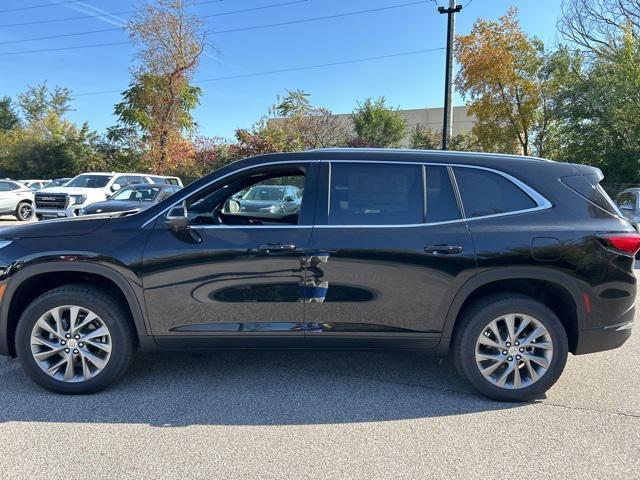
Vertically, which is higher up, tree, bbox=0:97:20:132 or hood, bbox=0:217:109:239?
tree, bbox=0:97:20:132

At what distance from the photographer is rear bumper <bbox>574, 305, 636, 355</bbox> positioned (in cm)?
362

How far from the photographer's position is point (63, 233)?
363 cm

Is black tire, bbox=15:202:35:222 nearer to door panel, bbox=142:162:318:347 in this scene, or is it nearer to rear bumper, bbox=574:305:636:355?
door panel, bbox=142:162:318:347

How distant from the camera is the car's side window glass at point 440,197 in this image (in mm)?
3645

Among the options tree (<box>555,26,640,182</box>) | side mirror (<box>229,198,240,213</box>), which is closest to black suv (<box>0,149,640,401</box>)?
side mirror (<box>229,198,240,213</box>)

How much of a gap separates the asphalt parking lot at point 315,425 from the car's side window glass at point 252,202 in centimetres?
135

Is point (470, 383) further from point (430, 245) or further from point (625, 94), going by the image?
point (625, 94)

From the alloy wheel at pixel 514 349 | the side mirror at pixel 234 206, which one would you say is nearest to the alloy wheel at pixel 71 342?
the side mirror at pixel 234 206

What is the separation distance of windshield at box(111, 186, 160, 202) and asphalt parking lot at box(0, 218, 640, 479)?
9.43 meters

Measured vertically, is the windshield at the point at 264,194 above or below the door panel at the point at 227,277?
above

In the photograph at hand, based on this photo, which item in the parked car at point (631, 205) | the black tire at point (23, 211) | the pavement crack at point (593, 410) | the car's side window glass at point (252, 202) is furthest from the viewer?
the black tire at point (23, 211)

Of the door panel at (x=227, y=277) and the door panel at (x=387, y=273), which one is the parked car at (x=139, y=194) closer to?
the door panel at (x=227, y=277)

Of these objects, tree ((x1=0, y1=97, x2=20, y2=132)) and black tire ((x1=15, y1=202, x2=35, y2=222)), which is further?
tree ((x1=0, y1=97, x2=20, y2=132))

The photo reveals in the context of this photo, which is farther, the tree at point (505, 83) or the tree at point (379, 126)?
the tree at point (379, 126)
